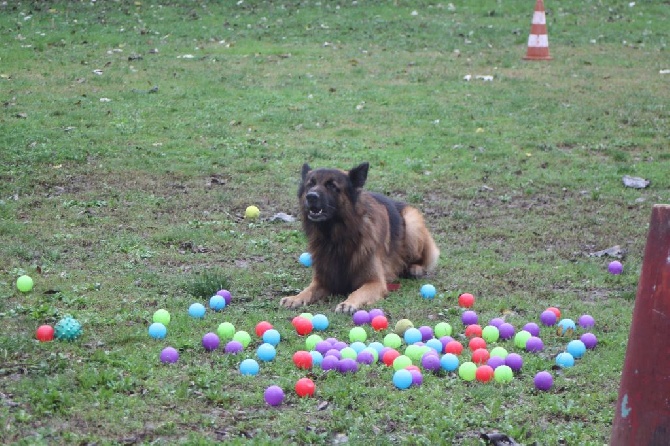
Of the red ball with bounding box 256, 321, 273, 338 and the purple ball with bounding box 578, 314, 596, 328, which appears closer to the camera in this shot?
the red ball with bounding box 256, 321, 273, 338

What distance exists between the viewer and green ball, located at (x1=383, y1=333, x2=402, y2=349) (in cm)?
638

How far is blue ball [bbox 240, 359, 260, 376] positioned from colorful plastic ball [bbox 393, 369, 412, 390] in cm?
86

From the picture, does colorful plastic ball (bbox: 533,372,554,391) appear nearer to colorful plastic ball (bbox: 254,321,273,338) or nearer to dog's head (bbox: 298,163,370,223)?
colorful plastic ball (bbox: 254,321,273,338)

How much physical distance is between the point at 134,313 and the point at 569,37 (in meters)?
15.4

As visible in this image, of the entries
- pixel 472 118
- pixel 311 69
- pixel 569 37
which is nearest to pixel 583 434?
pixel 472 118

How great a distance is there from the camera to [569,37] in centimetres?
1998

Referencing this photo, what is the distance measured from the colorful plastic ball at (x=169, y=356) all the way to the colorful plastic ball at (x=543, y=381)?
7.35ft

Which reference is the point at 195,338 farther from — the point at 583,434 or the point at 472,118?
the point at 472,118

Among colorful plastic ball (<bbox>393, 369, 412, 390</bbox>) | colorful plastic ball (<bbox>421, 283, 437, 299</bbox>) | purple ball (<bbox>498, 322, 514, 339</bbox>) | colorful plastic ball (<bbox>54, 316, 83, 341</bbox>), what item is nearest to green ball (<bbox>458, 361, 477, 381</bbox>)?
colorful plastic ball (<bbox>393, 369, 412, 390</bbox>)

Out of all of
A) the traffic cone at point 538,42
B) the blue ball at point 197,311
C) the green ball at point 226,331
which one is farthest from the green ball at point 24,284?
the traffic cone at point 538,42

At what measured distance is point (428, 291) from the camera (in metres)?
7.67

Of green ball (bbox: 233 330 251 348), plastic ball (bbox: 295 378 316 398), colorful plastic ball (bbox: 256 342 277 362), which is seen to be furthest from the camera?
green ball (bbox: 233 330 251 348)

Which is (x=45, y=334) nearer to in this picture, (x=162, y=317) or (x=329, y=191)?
(x=162, y=317)

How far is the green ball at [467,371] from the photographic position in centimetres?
579
